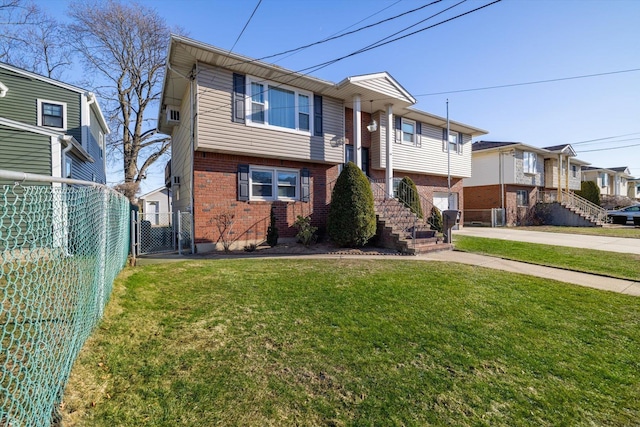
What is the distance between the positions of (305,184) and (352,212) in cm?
282

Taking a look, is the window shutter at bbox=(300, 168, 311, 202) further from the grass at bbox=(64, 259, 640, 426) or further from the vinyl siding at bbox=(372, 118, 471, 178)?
the grass at bbox=(64, 259, 640, 426)

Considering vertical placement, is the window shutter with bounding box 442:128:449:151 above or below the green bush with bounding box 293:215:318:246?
above

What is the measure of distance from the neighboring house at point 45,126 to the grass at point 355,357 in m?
7.47

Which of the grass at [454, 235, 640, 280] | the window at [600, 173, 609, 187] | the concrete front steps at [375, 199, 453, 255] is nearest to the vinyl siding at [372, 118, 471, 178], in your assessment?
the concrete front steps at [375, 199, 453, 255]

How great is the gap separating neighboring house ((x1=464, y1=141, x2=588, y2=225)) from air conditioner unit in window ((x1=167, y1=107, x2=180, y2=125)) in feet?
69.0

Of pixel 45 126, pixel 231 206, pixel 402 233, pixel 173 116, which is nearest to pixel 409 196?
pixel 402 233

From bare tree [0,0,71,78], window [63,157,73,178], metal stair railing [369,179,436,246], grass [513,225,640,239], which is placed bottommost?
grass [513,225,640,239]

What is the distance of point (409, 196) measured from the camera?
12953 millimetres

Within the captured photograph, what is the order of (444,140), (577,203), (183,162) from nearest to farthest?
(183,162) → (444,140) → (577,203)

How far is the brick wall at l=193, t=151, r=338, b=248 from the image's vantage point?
934 centimetres

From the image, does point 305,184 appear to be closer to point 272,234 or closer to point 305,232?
point 305,232

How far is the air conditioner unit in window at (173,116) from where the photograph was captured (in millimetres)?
11984

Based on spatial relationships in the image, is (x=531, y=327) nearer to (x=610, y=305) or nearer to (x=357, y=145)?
(x=610, y=305)

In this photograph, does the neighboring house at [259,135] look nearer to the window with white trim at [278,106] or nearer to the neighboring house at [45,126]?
the window with white trim at [278,106]
